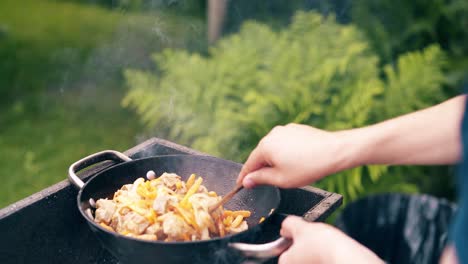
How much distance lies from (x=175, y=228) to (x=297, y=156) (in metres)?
0.57

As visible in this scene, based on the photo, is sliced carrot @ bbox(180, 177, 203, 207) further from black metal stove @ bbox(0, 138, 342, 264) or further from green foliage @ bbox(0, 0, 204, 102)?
green foliage @ bbox(0, 0, 204, 102)

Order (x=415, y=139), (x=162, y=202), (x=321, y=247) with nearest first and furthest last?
(x=321, y=247) < (x=415, y=139) < (x=162, y=202)

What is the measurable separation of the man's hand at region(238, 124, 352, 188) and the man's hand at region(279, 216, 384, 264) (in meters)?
0.19

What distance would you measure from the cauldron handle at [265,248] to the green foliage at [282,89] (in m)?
2.04

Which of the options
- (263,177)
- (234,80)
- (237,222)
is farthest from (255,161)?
(234,80)

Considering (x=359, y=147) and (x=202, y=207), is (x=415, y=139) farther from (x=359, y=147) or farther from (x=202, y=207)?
(x=202, y=207)

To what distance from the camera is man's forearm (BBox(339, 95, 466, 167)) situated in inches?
68.1

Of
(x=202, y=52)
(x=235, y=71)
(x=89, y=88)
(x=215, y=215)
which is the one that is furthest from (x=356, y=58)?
(x=89, y=88)

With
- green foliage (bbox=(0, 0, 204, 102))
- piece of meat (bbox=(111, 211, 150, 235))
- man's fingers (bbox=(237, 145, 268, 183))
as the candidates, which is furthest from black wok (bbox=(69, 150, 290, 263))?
green foliage (bbox=(0, 0, 204, 102))

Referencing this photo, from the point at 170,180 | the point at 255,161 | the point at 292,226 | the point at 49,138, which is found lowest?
the point at 49,138

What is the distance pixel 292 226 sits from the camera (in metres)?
1.80

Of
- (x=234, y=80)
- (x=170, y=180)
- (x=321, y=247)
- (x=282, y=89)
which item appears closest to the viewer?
(x=321, y=247)

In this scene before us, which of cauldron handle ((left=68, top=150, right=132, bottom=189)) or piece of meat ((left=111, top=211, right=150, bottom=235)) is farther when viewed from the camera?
cauldron handle ((left=68, top=150, right=132, bottom=189))

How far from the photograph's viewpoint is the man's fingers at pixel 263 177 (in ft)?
6.48
